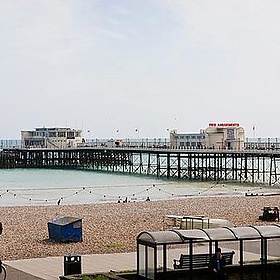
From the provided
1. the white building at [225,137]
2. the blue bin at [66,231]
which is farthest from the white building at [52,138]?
the blue bin at [66,231]

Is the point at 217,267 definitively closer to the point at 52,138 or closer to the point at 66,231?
the point at 66,231

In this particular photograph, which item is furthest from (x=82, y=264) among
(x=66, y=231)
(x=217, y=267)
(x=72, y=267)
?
(x=66, y=231)

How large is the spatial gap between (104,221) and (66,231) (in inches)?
246

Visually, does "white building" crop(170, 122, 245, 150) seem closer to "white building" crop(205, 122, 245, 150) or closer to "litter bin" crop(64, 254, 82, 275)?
"white building" crop(205, 122, 245, 150)

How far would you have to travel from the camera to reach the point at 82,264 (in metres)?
16.3

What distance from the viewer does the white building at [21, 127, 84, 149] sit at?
9794 cm

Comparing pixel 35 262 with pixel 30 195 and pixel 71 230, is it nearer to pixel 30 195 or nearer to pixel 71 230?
pixel 71 230

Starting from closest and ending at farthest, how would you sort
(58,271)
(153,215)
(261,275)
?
1. (261,275)
2. (58,271)
3. (153,215)

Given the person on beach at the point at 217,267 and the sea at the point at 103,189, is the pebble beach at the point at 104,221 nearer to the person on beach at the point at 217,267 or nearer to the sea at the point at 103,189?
the person on beach at the point at 217,267

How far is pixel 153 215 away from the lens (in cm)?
2936

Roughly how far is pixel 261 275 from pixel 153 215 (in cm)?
1559

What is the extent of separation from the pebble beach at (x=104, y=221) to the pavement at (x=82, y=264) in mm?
999

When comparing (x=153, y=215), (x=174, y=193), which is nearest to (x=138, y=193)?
(x=174, y=193)

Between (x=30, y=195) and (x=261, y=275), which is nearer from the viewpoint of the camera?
(x=261, y=275)
